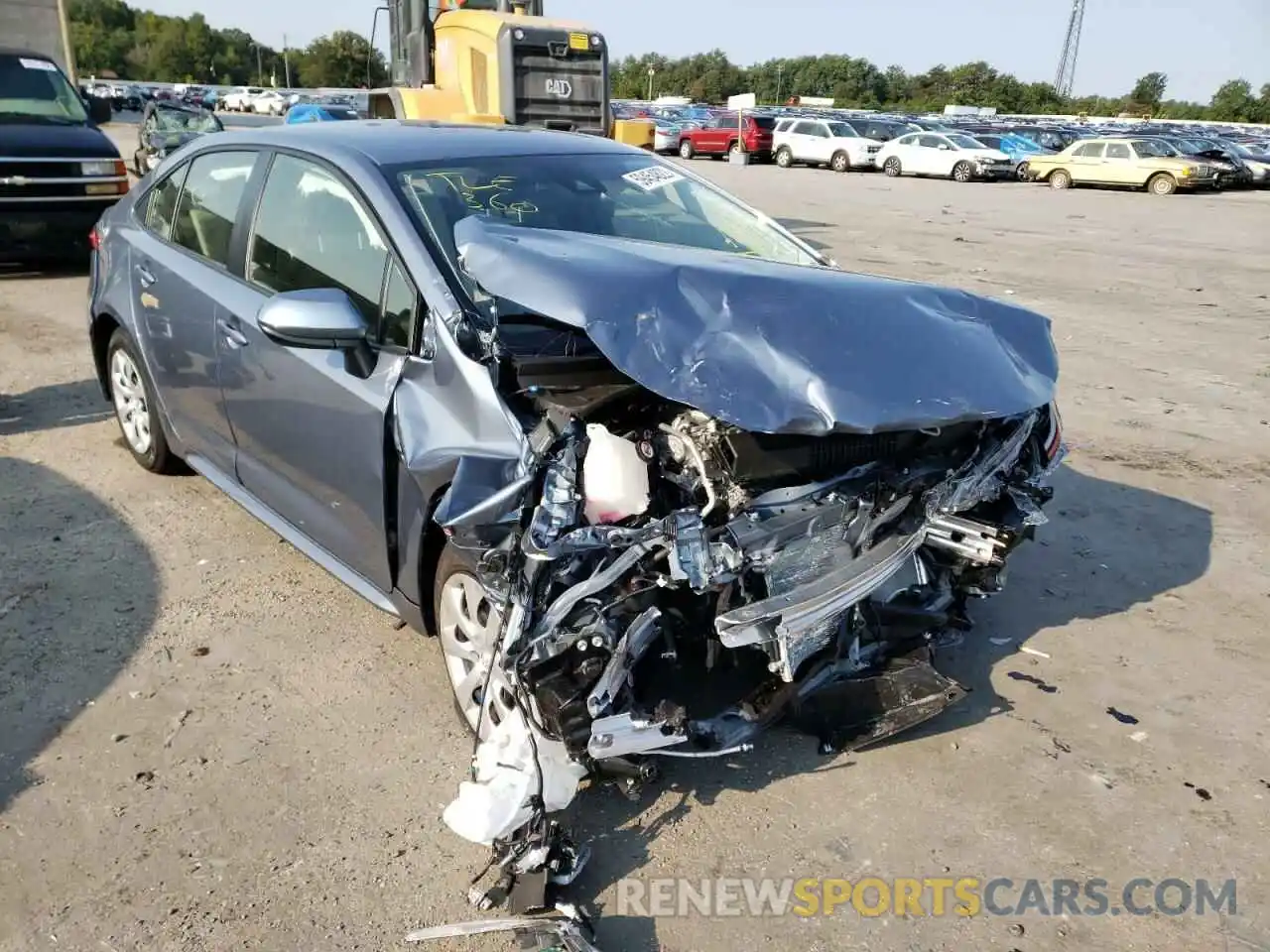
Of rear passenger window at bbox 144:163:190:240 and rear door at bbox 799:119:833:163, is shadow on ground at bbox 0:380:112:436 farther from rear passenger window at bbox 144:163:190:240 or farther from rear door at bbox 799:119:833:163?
rear door at bbox 799:119:833:163

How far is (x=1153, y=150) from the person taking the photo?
91.9ft

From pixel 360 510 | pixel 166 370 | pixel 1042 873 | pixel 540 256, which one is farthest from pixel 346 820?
pixel 166 370

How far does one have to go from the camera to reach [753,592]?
9.31ft

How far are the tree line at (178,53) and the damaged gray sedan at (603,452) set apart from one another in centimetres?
10531

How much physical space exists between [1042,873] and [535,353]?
2105mm

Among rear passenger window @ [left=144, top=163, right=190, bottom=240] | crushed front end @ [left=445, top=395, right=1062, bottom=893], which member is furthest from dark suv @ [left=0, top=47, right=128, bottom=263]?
crushed front end @ [left=445, top=395, right=1062, bottom=893]

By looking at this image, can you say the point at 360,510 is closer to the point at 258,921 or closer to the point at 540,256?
the point at 540,256

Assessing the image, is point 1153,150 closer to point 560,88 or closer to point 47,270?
point 560,88

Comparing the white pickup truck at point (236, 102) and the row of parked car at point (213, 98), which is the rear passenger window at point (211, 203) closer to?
the row of parked car at point (213, 98)

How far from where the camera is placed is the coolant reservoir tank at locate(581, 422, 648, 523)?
8.84ft

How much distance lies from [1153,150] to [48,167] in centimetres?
2811

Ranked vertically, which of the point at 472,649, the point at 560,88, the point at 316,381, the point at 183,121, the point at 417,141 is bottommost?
the point at 472,649

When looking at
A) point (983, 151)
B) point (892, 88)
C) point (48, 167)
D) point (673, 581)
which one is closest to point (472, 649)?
point (673, 581)

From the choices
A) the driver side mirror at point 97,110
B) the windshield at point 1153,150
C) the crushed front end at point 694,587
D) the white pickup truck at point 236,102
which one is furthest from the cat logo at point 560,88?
the white pickup truck at point 236,102
